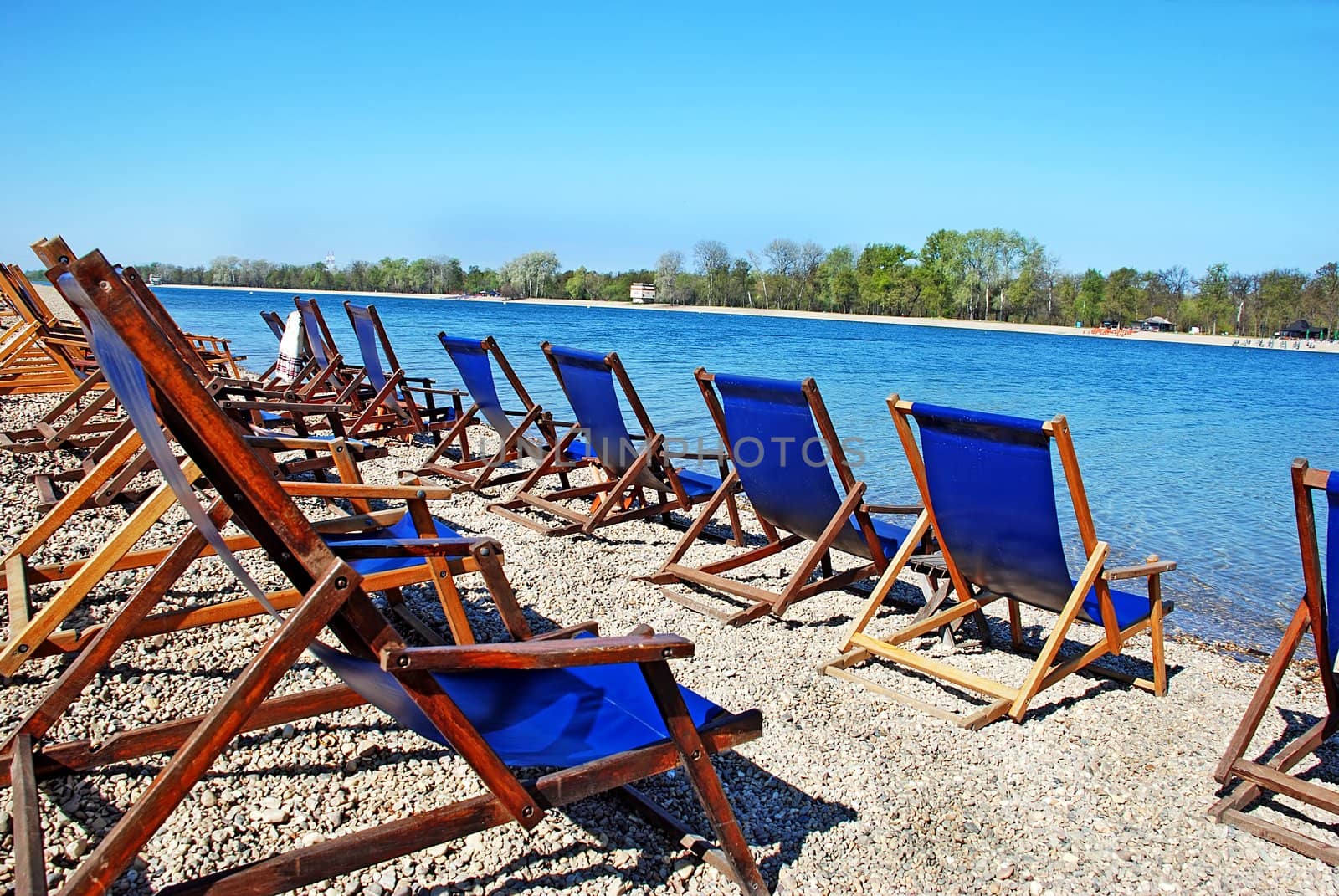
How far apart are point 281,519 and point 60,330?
30.9 ft

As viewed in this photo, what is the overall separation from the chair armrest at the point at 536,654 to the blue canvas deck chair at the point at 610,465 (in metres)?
3.46

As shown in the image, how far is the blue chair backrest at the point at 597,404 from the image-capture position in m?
5.66

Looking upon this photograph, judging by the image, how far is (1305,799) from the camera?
2.67 metres

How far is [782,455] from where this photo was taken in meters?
4.35

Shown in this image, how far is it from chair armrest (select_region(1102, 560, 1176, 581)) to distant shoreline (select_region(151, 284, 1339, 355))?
81.9 metres

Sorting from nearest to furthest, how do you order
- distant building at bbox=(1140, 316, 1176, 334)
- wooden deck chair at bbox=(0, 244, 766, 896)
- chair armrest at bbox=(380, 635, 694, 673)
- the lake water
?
wooden deck chair at bbox=(0, 244, 766, 896) → chair armrest at bbox=(380, 635, 694, 673) → the lake water → distant building at bbox=(1140, 316, 1176, 334)

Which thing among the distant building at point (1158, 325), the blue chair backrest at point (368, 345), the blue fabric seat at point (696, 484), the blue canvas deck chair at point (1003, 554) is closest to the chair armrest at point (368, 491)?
the blue canvas deck chair at point (1003, 554)

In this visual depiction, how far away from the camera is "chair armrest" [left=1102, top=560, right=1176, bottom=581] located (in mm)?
3393

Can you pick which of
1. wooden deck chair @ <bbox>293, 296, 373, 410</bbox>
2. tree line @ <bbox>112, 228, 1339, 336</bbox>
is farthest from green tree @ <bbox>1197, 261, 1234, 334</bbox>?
wooden deck chair @ <bbox>293, 296, 373, 410</bbox>

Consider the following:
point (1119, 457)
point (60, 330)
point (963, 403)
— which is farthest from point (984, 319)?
point (60, 330)

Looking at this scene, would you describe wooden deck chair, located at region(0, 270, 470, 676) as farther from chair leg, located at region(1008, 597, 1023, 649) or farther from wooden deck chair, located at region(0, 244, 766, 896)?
chair leg, located at region(1008, 597, 1023, 649)

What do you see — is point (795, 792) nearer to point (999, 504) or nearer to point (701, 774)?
point (701, 774)

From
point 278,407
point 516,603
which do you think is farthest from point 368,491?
point 278,407

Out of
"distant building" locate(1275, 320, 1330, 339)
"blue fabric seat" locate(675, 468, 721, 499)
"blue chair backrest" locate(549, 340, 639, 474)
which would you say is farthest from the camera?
"distant building" locate(1275, 320, 1330, 339)
